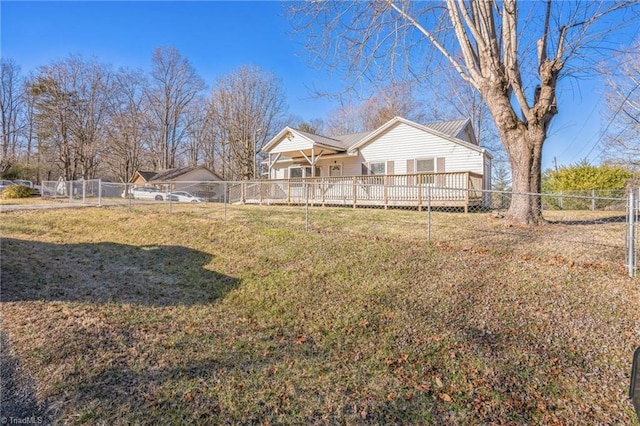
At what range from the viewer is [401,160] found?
15.3 metres

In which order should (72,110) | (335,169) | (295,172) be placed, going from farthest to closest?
(72,110) → (295,172) → (335,169)

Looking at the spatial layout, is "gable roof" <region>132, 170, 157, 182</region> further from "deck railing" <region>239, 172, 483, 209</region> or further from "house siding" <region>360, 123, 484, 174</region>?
"house siding" <region>360, 123, 484, 174</region>

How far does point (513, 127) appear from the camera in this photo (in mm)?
7582

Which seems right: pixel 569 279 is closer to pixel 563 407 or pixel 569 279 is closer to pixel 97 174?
pixel 563 407

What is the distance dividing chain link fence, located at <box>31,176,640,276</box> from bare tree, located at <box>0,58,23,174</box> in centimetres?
2118

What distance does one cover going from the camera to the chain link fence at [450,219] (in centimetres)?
545

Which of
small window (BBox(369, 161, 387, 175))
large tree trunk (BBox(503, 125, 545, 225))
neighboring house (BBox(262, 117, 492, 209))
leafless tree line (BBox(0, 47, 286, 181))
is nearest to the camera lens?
large tree trunk (BBox(503, 125, 545, 225))

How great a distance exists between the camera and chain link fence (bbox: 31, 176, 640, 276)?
17.9 ft

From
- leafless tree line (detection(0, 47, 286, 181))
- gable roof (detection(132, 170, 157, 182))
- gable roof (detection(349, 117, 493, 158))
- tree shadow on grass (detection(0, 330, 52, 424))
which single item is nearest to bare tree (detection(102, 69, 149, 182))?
leafless tree line (detection(0, 47, 286, 181))

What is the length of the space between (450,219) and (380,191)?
188 inches

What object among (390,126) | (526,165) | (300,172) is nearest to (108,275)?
(526,165)

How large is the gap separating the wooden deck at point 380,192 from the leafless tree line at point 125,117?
17.2 m

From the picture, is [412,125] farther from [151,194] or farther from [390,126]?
[151,194]

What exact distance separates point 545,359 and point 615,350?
78 cm
